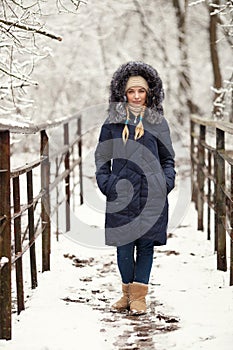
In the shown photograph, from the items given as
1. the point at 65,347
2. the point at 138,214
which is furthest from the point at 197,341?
the point at 138,214

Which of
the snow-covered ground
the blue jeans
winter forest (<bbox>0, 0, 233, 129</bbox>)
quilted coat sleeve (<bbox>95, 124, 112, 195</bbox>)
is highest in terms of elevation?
winter forest (<bbox>0, 0, 233, 129</bbox>)

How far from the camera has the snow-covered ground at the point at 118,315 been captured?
4.00 m

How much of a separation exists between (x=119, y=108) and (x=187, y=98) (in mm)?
12047

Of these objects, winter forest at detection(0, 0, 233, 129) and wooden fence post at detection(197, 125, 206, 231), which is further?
winter forest at detection(0, 0, 233, 129)

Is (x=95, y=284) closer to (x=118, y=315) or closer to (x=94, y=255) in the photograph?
(x=118, y=315)

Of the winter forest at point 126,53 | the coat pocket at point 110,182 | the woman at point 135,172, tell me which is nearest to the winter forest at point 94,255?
the winter forest at point 126,53

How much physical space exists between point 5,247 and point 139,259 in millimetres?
1189

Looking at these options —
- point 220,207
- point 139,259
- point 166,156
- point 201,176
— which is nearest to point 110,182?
point 166,156

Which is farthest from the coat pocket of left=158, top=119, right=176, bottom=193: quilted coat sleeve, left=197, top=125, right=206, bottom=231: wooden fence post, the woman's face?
left=197, top=125, right=206, bottom=231: wooden fence post

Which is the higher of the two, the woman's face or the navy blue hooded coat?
the woman's face

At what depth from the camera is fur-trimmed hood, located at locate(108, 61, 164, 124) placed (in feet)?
15.6

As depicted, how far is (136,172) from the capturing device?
4656 millimetres

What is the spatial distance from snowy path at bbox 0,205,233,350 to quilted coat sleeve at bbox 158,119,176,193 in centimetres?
91

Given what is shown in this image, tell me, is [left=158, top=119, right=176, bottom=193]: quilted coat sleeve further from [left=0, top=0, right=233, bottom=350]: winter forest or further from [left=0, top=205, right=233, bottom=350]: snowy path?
[left=0, top=205, right=233, bottom=350]: snowy path
